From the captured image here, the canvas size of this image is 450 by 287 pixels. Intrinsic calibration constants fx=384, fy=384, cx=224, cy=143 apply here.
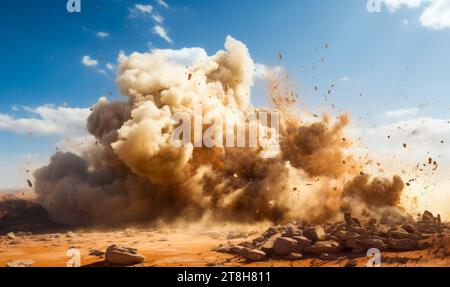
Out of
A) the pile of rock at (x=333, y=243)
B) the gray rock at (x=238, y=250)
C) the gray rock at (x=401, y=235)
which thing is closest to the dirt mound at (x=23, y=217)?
the gray rock at (x=238, y=250)

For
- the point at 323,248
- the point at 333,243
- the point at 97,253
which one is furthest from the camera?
the point at 97,253

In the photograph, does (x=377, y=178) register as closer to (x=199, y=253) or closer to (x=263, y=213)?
(x=263, y=213)

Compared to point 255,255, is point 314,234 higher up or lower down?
higher up

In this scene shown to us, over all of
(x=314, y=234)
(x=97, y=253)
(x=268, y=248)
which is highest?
(x=314, y=234)

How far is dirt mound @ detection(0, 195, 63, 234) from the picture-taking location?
3528cm

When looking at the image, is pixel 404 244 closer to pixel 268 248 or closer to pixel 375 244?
pixel 375 244

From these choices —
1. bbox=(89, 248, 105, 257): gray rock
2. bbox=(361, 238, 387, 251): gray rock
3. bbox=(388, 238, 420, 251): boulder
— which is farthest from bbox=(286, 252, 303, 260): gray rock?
bbox=(89, 248, 105, 257): gray rock

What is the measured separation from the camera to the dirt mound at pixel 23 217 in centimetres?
3528

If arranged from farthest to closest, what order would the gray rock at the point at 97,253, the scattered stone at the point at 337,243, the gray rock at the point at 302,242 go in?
the gray rock at the point at 97,253 → the gray rock at the point at 302,242 → the scattered stone at the point at 337,243

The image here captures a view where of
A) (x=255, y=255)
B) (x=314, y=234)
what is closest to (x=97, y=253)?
(x=255, y=255)

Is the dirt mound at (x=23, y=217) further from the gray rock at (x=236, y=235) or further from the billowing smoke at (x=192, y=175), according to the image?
the gray rock at (x=236, y=235)

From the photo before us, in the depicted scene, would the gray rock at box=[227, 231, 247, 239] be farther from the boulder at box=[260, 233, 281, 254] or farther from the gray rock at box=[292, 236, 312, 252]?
the gray rock at box=[292, 236, 312, 252]

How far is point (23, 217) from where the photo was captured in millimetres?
38750

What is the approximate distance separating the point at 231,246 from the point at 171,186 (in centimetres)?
1770
